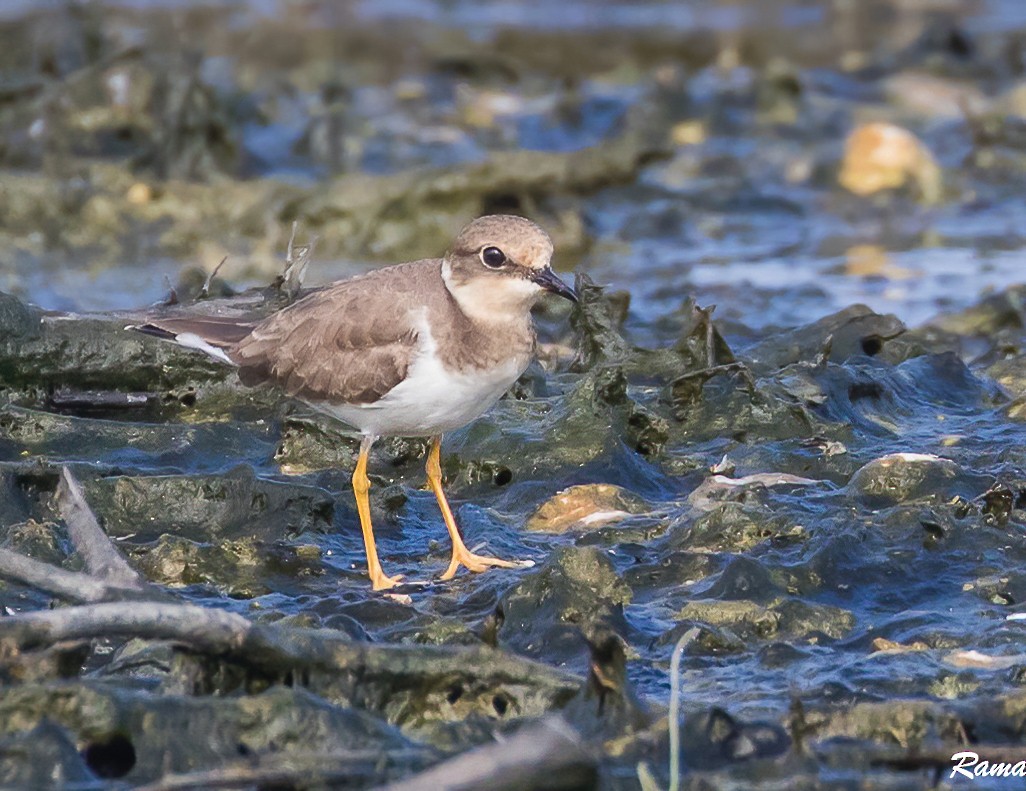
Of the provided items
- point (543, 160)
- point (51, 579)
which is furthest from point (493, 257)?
point (543, 160)

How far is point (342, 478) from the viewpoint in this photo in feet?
22.5

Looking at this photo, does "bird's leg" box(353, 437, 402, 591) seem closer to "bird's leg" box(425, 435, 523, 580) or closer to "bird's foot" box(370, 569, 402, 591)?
"bird's foot" box(370, 569, 402, 591)

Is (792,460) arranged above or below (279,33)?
below

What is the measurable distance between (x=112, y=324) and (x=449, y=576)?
7.72 feet

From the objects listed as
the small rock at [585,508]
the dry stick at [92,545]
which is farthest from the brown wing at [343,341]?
the dry stick at [92,545]

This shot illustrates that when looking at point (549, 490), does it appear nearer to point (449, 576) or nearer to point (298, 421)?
point (449, 576)

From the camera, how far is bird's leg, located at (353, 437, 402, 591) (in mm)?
5883

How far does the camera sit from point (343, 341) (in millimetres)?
6215

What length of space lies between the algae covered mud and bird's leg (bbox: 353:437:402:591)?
0.08m

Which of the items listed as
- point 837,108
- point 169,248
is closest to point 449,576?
point 169,248

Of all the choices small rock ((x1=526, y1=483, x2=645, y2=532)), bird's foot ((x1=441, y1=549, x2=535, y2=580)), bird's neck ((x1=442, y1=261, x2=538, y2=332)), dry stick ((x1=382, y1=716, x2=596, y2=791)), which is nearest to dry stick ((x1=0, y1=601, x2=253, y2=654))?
dry stick ((x1=382, y1=716, x2=596, y2=791))

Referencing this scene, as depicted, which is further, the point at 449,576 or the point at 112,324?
the point at 112,324

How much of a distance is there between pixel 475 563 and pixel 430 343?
89cm

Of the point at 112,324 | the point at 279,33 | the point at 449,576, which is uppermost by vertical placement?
the point at 279,33
